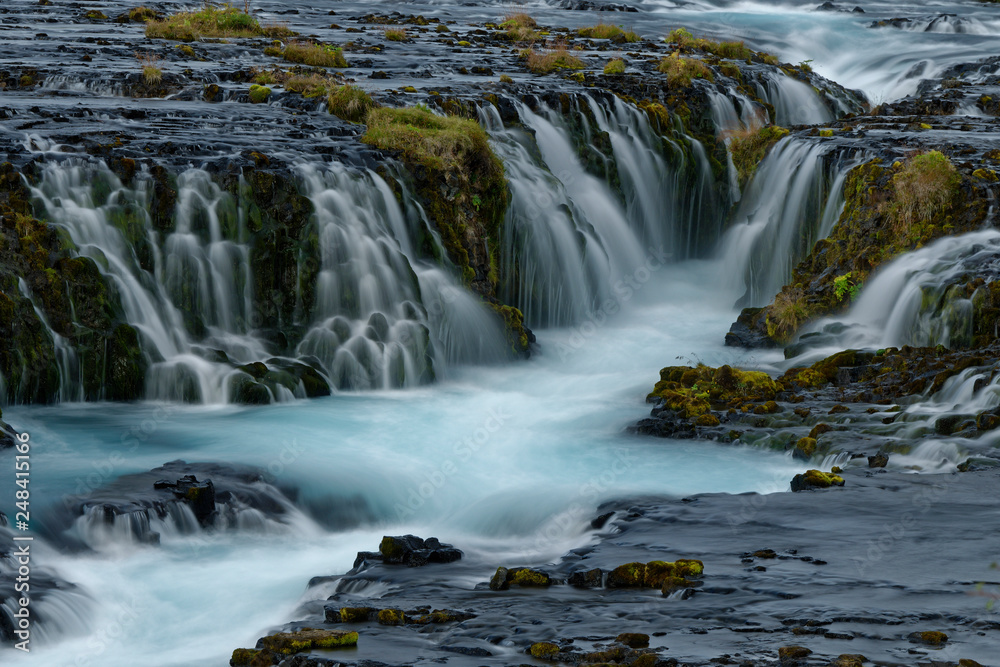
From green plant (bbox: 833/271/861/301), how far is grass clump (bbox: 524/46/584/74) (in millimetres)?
10041

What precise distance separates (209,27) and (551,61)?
8.95m

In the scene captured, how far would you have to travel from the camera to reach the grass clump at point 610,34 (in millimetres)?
31234

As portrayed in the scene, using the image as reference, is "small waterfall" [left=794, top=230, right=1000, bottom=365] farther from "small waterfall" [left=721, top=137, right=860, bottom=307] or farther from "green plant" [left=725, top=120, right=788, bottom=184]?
"green plant" [left=725, top=120, right=788, bottom=184]

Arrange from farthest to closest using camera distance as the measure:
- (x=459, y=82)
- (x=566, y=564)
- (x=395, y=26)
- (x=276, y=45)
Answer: (x=395, y=26), (x=276, y=45), (x=459, y=82), (x=566, y=564)

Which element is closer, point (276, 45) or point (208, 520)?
point (208, 520)

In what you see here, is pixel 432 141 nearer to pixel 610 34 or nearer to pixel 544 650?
pixel 544 650

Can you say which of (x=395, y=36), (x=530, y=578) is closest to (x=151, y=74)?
(x=395, y=36)

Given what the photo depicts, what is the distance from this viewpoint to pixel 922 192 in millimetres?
16375

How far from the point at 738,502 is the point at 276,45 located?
18973 mm

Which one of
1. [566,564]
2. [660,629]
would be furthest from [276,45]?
[660,629]

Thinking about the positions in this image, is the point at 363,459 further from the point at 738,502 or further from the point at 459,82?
the point at 459,82

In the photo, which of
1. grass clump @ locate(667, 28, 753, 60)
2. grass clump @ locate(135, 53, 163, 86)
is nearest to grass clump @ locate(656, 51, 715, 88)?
grass clump @ locate(667, 28, 753, 60)

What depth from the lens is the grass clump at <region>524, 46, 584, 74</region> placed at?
965 inches

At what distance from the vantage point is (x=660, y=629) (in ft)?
24.0
